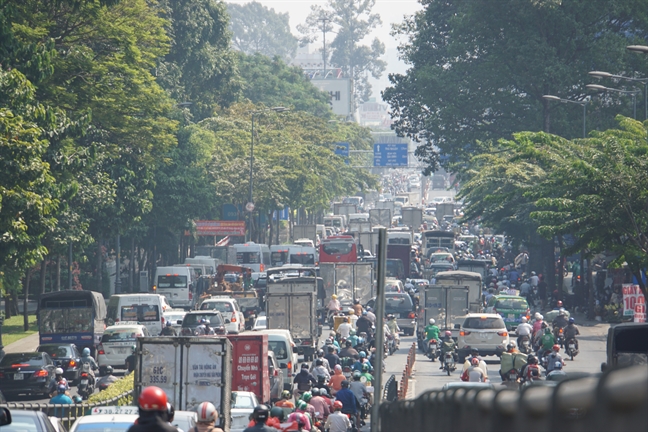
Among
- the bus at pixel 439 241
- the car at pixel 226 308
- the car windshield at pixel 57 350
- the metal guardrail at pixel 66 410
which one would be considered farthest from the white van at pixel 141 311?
the bus at pixel 439 241

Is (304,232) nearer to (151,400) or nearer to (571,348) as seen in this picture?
(571,348)

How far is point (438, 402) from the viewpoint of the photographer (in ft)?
26.7

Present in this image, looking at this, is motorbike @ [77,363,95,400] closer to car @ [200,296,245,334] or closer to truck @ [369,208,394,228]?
car @ [200,296,245,334]

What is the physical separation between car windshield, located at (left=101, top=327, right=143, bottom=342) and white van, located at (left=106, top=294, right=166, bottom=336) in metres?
4.90

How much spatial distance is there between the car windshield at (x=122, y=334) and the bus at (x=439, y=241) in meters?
43.0

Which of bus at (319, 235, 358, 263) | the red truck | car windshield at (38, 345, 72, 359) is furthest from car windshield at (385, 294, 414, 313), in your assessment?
the red truck

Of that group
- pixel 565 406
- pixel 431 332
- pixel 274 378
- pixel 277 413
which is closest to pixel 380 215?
pixel 431 332

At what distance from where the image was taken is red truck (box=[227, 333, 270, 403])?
24.6 m

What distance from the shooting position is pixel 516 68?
60.6 metres

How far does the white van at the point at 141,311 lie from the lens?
39750 mm

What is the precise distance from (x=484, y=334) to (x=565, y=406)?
30908mm

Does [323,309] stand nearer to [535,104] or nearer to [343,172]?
[535,104]

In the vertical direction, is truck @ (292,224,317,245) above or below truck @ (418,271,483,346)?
above

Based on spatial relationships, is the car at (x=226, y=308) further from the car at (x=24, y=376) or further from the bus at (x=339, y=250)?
the bus at (x=339, y=250)
